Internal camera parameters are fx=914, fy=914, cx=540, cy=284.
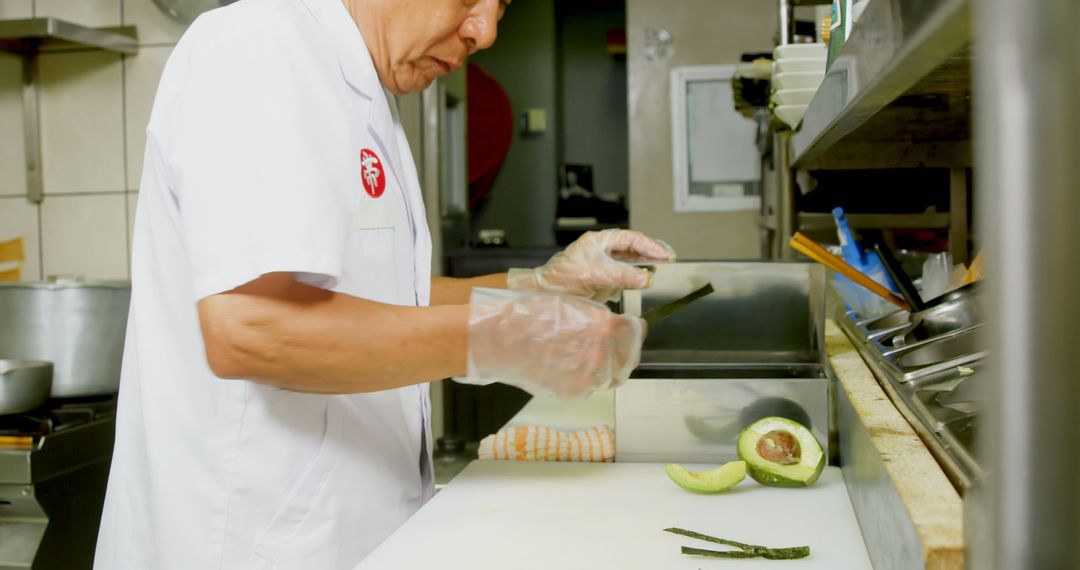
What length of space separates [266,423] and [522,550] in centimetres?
35

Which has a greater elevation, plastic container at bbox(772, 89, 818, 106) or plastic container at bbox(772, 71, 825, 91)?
plastic container at bbox(772, 71, 825, 91)

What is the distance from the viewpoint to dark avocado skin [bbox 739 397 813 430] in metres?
1.41

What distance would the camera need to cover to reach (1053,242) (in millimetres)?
375

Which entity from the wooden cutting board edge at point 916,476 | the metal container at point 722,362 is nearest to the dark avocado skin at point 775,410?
the metal container at point 722,362

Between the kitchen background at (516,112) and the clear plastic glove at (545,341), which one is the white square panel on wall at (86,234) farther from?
the clear plastic glove at (545,341)

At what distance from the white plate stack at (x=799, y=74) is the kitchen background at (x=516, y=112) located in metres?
1.70

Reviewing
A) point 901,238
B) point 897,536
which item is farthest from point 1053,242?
point 901,238

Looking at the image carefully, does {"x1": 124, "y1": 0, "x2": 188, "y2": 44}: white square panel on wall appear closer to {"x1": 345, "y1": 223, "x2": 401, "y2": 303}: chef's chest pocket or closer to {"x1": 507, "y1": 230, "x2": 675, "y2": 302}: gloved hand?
{"x1": 507, "y1": 230, "x2": 675, "y2": 302}: gloved hand

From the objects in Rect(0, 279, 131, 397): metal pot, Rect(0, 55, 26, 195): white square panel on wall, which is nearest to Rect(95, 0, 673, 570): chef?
Rect(0, 279, 131, 397): metal pot

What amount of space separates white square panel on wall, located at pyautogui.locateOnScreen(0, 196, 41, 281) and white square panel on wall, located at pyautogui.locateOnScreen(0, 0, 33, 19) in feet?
1.70

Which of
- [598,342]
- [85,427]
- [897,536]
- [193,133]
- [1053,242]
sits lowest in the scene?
[85,427]

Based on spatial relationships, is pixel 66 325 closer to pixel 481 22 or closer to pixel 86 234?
pixel 86 234

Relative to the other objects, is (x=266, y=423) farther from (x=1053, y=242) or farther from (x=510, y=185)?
(x=510, y=185)

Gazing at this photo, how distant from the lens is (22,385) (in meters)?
1.85
